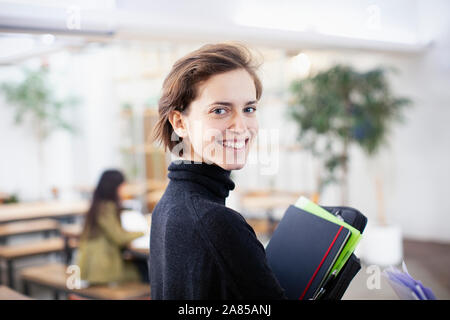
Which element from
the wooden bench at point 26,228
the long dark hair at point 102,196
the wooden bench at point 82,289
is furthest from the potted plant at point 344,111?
the wooden bench at point 26,228

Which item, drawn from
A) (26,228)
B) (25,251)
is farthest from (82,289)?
(26,228)

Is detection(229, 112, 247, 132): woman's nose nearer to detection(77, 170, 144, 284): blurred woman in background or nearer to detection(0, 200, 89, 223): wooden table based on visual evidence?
detection(77, 170, 144, 284): blurred woman in background

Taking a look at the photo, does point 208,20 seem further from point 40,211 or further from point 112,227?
point 40,211

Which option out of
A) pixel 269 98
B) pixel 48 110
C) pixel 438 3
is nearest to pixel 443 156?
pixel 438 3

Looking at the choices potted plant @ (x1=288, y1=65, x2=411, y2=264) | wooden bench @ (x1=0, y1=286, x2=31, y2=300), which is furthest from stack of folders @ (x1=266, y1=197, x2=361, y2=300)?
potted plant @ (x1=288, y1=65, x2=411, y2=264)

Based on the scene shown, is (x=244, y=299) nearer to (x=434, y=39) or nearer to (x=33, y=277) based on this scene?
(x=33, y=277)

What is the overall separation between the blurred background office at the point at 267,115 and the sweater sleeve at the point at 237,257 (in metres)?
0.47

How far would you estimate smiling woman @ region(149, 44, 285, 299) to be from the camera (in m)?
0.88

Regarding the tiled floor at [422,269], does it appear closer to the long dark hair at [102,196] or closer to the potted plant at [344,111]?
the potted plant at [344,111]

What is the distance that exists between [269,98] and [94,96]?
3792 mm

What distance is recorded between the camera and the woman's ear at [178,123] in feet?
3.51

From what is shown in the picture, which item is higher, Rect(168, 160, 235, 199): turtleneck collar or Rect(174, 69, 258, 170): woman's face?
Rect(174, 69, 258, 170): woman's face
